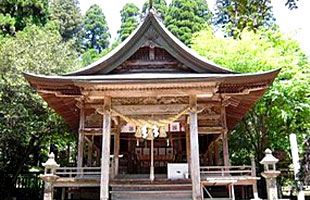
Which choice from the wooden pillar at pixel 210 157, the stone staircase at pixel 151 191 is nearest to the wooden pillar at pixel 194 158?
the stone staircase at pixel 151 191

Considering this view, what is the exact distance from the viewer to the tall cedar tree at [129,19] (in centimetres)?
3334

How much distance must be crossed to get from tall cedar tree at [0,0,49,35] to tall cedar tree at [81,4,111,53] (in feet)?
55.7

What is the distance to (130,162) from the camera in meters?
15.2

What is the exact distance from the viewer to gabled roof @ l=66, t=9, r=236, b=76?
11.2m

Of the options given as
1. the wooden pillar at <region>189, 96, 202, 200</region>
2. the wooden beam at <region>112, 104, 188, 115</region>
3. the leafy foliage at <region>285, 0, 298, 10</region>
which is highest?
the wooden beam at <region>112, 104, 188, 115</region>

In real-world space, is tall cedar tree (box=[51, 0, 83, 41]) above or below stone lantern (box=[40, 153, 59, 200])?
above

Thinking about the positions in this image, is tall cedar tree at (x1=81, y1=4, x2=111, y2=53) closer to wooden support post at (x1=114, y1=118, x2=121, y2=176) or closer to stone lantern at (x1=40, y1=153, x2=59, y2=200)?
wooden support post at (x1=114, y1=118, x2=121, y2=176)

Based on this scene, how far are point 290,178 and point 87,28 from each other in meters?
30.6

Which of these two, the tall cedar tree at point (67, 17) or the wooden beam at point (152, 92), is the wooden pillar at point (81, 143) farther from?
the tall cedar tree at point (67, 17)

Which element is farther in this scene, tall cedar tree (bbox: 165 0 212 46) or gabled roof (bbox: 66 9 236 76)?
tall cedar tree (bbox: 165 0 212 46)

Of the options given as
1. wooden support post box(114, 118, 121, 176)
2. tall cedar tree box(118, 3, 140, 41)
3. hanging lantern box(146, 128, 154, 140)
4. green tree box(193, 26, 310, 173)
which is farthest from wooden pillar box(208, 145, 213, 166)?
tall cedar tree box(118, 3, 140, 41)

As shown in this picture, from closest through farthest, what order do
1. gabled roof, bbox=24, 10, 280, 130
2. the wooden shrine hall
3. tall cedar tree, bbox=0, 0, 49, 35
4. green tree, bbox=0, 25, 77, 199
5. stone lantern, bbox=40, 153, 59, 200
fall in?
stone lantern, bbox=40, 153, 59, 200 → the wooden shrine hall → gabled roof, bbox=24, 10, 280, 130 → green tree, bbox=0, 25, 77, 199 → tall cedar tree, bbox=0, 0, 49, 35

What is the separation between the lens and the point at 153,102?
410 inches

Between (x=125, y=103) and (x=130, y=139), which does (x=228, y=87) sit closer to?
(x=125, y=103)
